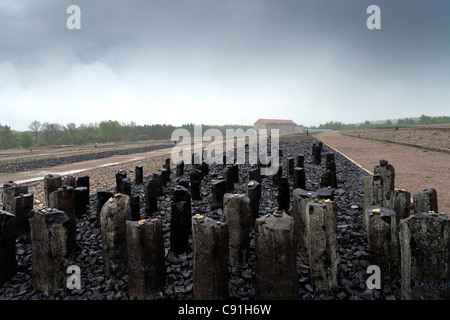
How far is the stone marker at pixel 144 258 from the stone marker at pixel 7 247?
2.00 metres

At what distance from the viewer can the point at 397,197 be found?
437cm

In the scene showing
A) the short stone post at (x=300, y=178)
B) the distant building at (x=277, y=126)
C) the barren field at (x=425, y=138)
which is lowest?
the short stone post at (x=300, y=178)

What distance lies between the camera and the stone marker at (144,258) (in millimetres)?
3073

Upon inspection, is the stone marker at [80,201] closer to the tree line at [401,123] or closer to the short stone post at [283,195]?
the short stone post at [283,195]

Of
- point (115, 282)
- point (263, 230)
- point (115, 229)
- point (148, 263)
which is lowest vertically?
point (115, 282)

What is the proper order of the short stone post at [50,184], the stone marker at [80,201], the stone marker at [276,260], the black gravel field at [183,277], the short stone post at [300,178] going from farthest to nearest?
the short stone post at [300,178], the stone marker at [80,201], the short stone post at [50,184], the black gravel field at [183,277], the stone marker at [276,260]

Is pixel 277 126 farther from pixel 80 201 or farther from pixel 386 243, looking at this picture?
pixel 386 243

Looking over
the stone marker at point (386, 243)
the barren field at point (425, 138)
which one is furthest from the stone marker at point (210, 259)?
the barren field at point (425, 138)

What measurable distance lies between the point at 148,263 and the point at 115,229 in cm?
96

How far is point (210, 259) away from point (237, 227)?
3.36 ft

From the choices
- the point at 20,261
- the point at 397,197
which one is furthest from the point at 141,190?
the point at 397,197

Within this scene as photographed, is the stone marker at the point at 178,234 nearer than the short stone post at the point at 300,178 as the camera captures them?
Yes

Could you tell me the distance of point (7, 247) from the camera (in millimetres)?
3680
